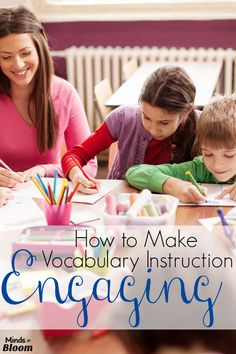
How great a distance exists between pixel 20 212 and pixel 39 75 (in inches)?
25.4

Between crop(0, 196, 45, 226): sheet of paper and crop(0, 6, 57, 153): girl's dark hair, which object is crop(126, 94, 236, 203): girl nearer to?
crop(0, 196, 45, 226): sheet of paper

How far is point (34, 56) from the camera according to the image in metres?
1.93

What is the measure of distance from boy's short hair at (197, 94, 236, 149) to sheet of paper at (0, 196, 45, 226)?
0.48m

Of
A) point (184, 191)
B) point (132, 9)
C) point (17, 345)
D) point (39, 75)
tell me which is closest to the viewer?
point (17, 345)

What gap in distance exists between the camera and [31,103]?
201 cm

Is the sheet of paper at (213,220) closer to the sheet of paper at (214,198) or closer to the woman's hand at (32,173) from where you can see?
the sheet of paper at (214,198)

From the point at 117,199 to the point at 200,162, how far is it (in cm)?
48

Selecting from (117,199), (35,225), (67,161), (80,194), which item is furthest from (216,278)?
(67,161)

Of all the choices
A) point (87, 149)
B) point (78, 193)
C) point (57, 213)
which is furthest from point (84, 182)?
point (57, 213)

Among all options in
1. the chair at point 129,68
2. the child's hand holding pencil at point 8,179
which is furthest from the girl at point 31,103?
the chair at point 129,68

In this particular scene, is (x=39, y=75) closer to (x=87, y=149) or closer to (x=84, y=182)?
(x=87, y=149)

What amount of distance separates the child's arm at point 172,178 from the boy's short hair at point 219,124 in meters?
0.12

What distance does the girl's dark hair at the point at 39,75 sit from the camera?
191 cm

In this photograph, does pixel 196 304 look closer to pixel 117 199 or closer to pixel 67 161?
pixel 117 199
